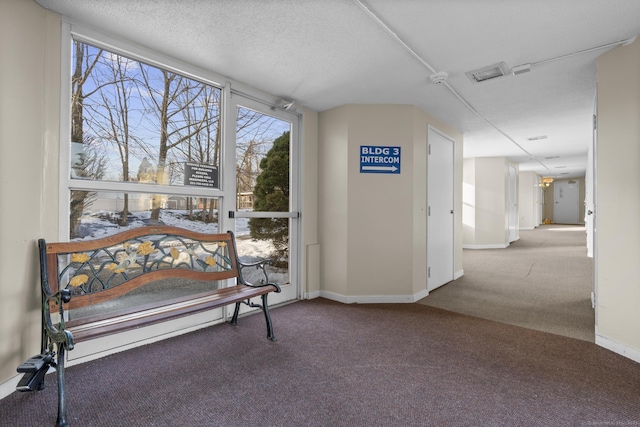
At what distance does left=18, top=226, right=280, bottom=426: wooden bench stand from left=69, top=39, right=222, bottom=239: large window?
0.25 meters

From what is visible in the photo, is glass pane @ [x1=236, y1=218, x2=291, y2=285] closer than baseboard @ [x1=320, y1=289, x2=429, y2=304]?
Yes

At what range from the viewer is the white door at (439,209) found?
4391 mm

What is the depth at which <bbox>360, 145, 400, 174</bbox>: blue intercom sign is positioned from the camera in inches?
155

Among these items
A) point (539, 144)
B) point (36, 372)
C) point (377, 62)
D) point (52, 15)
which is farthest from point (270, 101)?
point (539, 144)

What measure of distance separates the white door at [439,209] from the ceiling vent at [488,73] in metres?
1.14

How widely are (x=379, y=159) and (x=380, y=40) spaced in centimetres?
162

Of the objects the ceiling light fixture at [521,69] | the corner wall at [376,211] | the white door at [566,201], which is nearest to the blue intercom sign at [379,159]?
the corner wall at [376,211]

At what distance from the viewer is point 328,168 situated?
4.13 meters

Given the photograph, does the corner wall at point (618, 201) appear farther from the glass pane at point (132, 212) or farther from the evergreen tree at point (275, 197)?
the glass pane at point (132, 212)

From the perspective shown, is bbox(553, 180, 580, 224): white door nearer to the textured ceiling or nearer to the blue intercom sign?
the textured ceiling

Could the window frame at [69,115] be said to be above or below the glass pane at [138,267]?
above

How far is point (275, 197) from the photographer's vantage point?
3.90 meters

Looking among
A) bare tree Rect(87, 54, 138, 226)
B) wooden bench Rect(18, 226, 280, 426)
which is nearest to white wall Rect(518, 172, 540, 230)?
wooden bench Rect(18, 226, 280, 426)

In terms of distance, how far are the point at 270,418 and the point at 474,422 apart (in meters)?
1.09
